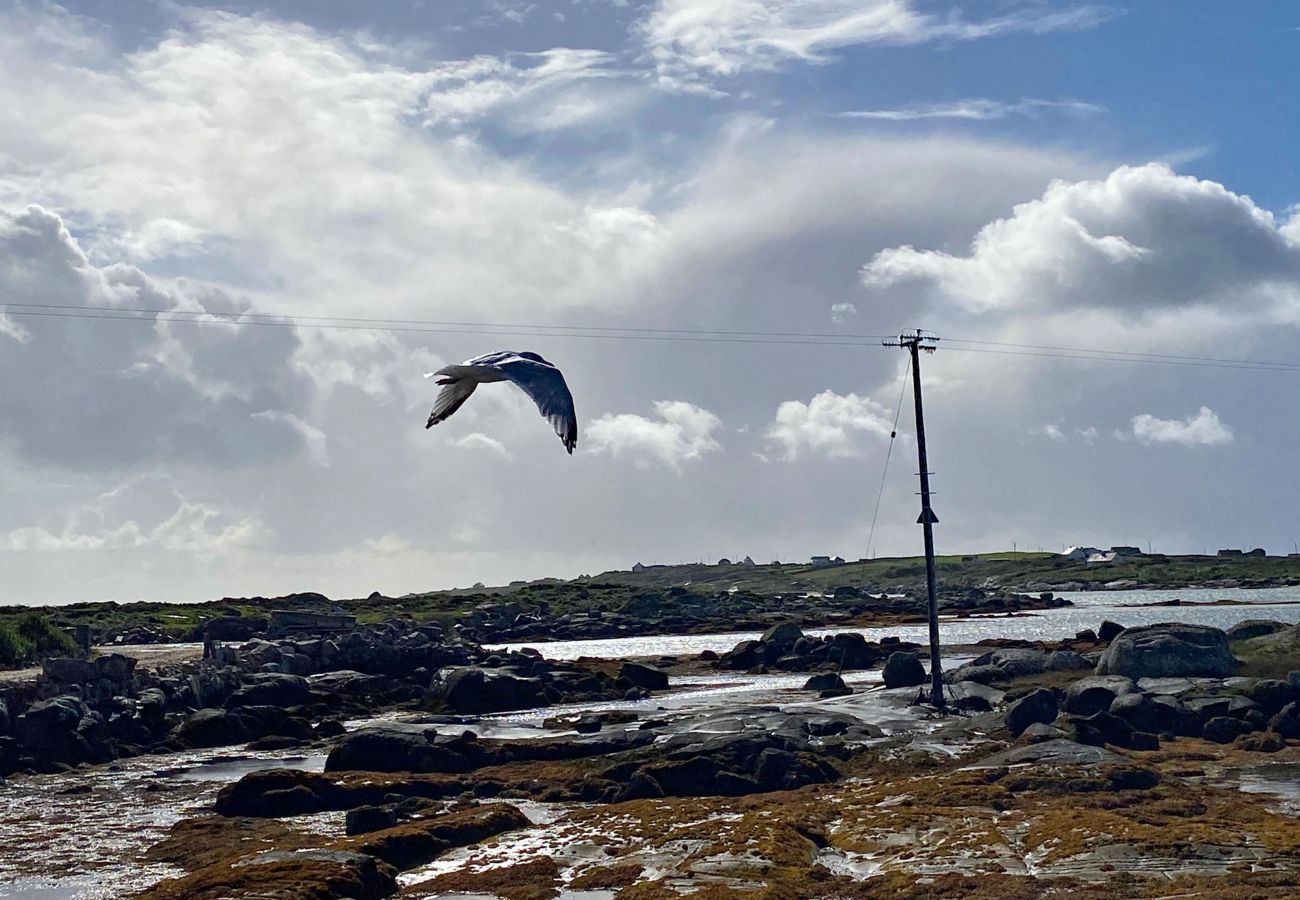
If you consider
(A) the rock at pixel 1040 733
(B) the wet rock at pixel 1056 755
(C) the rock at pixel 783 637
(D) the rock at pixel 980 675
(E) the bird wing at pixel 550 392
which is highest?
(E) the bird wing at pixel 550 392

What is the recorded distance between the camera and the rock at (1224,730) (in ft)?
124

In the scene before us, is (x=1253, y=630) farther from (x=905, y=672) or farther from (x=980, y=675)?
(x=905, y=672)

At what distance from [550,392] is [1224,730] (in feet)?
98.2

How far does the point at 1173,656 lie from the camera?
46.6 meters

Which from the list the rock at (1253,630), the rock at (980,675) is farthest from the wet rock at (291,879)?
the rock at (1253,630)

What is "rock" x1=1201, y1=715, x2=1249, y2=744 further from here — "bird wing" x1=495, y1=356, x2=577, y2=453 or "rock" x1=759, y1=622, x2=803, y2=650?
"rock" x1=759, y1=622, x2=803, y2=650

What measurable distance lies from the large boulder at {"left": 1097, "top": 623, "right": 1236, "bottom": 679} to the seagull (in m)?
35.5

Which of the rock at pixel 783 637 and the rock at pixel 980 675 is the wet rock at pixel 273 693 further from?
the rock at pixel 783 637

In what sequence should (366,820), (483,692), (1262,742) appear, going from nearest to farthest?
(366,820), (1262,742), (483,692)

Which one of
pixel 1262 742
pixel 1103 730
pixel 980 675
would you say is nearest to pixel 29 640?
pixel 980 675

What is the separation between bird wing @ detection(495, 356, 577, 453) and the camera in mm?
14555

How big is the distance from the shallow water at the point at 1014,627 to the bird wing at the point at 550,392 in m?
70.4

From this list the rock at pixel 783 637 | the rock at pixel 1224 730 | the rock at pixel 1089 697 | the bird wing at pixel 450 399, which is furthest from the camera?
the rock at pixel 783 637

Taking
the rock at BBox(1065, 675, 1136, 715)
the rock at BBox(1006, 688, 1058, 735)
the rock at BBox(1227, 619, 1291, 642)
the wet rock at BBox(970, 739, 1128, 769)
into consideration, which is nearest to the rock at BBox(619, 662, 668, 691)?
the rock at BBox(1065, 675, 1136, 715)
